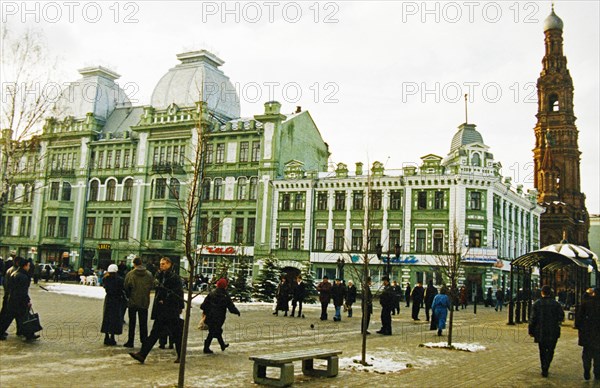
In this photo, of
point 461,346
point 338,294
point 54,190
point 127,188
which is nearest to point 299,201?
point 127,188

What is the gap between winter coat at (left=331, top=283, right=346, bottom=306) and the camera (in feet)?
76.2

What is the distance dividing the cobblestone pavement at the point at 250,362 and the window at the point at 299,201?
101ft

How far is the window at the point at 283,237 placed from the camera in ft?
168

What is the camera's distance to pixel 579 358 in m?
14.9

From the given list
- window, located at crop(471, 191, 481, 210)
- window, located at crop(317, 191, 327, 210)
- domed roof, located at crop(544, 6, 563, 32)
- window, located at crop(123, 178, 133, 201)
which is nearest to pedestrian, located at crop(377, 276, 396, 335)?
window, located at crop(471, 191, 481, 210)

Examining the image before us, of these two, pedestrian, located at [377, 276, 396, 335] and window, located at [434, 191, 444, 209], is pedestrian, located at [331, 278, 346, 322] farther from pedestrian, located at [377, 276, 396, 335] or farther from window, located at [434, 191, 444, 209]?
window, located at [434, 191, 444, 209]

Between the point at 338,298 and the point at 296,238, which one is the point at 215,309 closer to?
the point at 338,298

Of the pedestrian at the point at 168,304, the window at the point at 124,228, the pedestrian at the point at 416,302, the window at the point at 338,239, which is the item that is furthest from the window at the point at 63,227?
the pedestrian at the point at 168,304

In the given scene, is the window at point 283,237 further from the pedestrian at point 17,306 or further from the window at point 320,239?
the pedestrian at point 17,306

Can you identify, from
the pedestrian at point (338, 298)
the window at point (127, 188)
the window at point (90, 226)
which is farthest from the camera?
the window at point (90, 226)

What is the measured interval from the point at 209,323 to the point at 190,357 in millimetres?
851

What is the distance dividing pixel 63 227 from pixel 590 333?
2190 inches

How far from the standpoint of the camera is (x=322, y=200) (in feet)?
166

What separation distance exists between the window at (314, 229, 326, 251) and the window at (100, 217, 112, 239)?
803 inches
